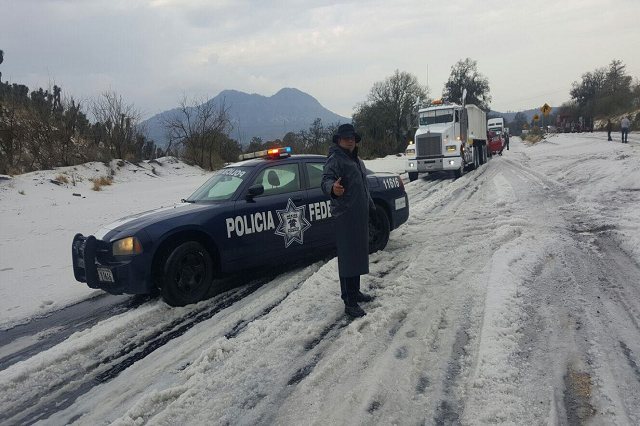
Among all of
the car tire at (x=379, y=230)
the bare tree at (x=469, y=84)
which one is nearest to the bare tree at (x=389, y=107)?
the bare tree at (x=469, y=84)

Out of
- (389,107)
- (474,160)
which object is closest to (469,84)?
(389,107)

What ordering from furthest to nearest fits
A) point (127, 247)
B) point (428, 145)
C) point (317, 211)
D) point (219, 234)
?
point (428, 145)
point (317, 211)
point (219, 234)
point (127, 247)

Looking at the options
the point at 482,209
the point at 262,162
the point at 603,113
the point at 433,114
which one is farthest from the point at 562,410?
the point at 603,113

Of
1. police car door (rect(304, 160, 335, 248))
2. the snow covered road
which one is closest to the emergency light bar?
police car door (rect(304, 160, 335, 248))

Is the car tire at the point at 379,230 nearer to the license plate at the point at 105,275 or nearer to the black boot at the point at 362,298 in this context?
the black boot at the point at 362,298

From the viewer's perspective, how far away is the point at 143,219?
4.99 metres

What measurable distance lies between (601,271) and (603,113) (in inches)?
2897

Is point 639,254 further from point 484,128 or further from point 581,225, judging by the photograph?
point 484,128

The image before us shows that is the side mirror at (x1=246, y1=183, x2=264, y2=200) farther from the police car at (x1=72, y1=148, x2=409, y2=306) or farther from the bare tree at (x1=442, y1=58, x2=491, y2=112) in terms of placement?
the bare tree at (x1=442, y1=58, x2=491, y2=112)

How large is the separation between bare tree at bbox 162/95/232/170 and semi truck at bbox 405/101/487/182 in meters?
12.1

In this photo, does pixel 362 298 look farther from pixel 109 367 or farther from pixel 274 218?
pixel 109 367

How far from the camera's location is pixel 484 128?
25.3 meters

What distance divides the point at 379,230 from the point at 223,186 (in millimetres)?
2432

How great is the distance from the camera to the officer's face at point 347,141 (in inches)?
167
